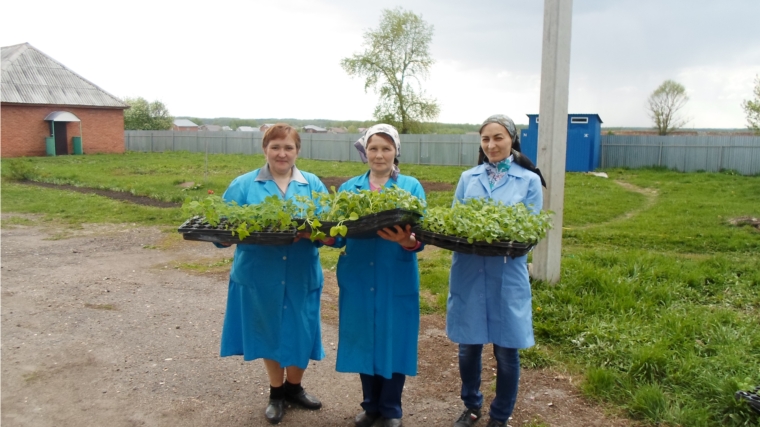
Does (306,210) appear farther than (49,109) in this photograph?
No

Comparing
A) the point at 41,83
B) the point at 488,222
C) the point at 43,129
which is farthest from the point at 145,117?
the point at 488,222

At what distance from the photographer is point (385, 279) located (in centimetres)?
338

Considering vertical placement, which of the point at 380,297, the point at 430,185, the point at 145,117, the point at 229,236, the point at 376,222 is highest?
the point at 145,117

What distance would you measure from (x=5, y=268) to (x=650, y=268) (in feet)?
25.5

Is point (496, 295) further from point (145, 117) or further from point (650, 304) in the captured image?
point (145, 117)

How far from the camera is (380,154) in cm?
337

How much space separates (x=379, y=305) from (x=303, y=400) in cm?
97

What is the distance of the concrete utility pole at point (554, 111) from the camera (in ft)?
18.2

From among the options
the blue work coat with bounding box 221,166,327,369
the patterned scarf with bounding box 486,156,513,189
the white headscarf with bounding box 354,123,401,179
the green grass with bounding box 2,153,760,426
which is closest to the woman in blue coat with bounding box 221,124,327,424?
the blue work coat with bounding box 221,166,327,369

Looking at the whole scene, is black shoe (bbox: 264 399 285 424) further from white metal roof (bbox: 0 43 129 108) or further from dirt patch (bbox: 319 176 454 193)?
white metal roof (bbox: 0 43 129 108)

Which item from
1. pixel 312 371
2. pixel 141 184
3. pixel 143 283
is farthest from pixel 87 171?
pixel 312 371

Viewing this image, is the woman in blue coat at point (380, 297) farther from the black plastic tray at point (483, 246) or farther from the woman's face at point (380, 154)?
the black plastic tray at point (483, 246)

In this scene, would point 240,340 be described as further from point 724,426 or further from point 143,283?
point 143,283

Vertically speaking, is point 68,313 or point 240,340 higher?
point 240,340
